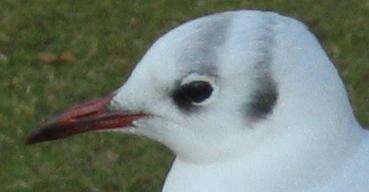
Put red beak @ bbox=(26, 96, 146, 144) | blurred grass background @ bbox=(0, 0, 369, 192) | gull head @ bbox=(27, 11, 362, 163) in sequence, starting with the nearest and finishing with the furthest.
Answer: gull head @ bbox=(27, 11, 362, 163) → red beak @ bbox=(26, 96, 146, 144) → blurred grass background @ bbox=(0, 0, 369, 192)

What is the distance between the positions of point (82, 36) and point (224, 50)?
4080mm

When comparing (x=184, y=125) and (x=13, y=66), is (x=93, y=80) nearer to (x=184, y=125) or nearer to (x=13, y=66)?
(x=13, y=66)

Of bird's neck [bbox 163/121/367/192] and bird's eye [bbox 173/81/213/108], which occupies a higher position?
bird's eye [bbox 173/81/213/108]

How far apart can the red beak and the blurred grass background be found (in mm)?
2191

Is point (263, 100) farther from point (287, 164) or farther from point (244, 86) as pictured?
point (287, 164)

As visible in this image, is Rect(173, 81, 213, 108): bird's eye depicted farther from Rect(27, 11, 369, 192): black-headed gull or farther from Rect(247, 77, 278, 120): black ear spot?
Rect(247, 77, 278, 120): black ear spot

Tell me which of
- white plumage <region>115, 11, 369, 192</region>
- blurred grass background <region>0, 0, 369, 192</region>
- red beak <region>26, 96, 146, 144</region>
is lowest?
blurred grass background <region>0, 0, 369, 192</region>

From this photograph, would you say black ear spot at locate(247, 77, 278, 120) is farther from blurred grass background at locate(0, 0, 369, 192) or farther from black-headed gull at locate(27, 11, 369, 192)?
blurred grass background at locate(0, 0, 369, 192)

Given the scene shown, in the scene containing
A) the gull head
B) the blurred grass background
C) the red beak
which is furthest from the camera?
the blurred grass background

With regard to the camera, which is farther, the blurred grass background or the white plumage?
the blurred grass background

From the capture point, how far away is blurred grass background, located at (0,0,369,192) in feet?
18.9

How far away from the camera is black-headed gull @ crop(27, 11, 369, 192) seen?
9.99 ft

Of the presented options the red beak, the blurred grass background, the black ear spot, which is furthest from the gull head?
the blurred grass background

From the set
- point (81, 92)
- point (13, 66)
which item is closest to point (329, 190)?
point (81, 92)
